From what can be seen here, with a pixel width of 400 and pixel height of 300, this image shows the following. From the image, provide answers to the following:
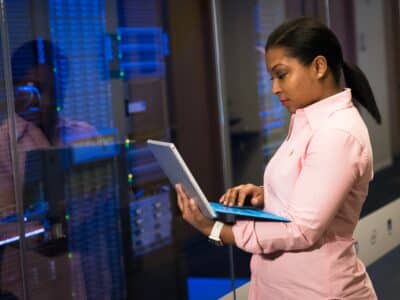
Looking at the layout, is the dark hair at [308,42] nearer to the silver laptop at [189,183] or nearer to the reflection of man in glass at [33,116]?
the silver laptop at [189,183]

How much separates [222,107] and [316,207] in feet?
6.63

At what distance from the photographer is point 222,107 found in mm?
3686

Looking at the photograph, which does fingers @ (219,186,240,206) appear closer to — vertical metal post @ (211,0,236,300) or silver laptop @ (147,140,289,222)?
silver laptop @ (147,140,289,222)

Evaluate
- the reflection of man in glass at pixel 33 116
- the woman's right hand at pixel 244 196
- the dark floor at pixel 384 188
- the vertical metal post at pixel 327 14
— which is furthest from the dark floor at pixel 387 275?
the reflection of man in glass at pixel 33 116

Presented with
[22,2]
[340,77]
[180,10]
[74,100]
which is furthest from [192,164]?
[340,77]

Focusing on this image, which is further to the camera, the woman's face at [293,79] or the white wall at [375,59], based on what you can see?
the white wall at [375,59]

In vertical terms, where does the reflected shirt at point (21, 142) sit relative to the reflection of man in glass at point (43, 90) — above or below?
below

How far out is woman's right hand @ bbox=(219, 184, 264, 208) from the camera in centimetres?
204

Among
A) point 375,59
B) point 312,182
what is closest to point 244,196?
point 312,182

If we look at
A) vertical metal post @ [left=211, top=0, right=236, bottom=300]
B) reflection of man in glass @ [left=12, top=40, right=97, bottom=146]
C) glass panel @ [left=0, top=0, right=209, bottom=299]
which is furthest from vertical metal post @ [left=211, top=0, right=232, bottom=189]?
reflection of man in glass @ [left=12, top=40, right=97, bottom=146]

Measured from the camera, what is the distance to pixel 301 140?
1812mm

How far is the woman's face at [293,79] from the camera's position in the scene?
1800mm

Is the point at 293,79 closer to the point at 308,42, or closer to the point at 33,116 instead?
the point at 308,42

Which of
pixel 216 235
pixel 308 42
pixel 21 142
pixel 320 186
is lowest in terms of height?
pixel 216 235
